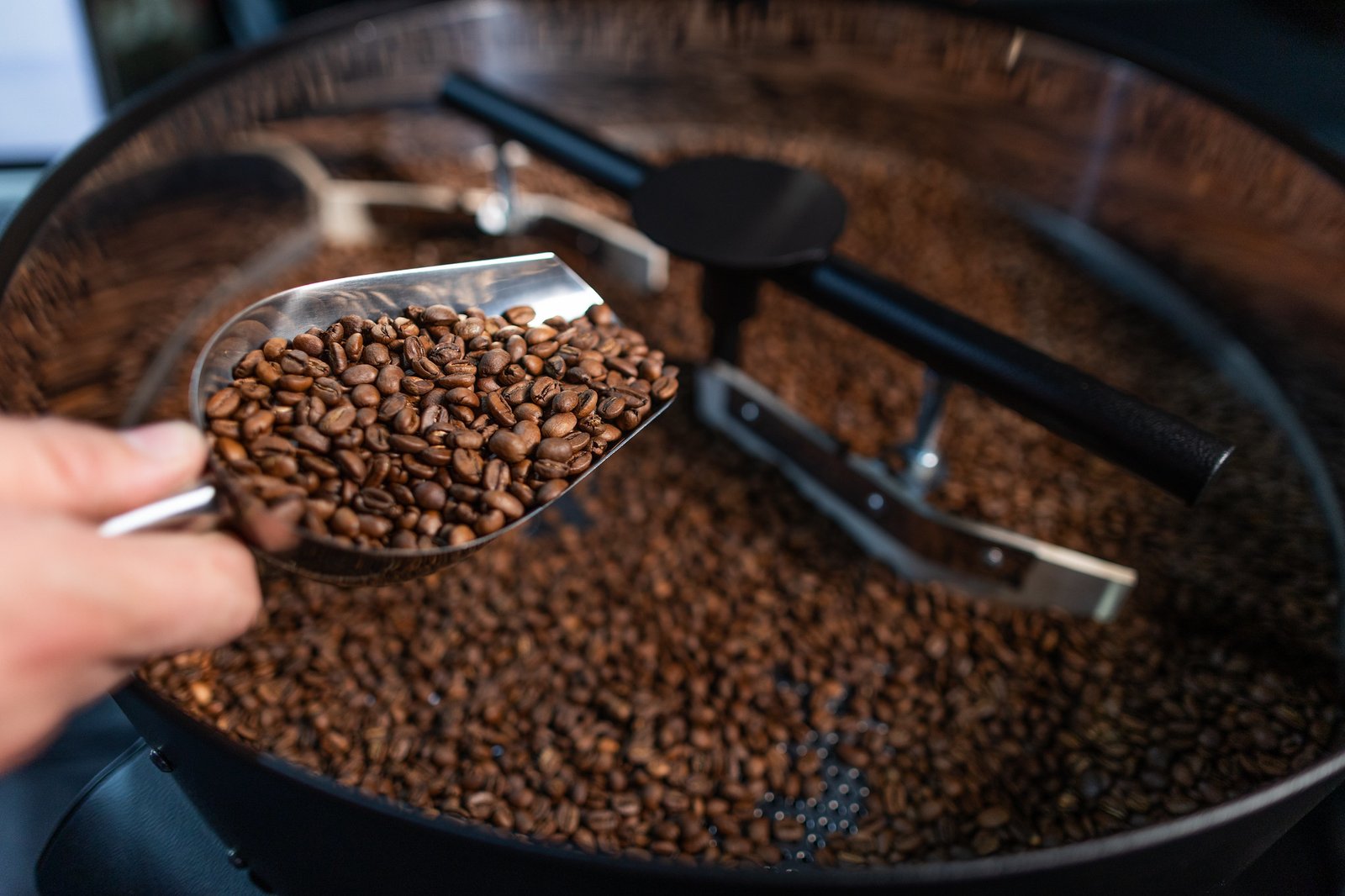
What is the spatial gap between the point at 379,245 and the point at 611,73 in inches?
19.5

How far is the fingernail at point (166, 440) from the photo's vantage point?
0.54 meters

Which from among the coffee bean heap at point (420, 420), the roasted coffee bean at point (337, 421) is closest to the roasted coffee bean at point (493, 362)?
the coffee bean heap at point (420, 420)

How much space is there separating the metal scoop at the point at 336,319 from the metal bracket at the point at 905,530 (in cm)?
35

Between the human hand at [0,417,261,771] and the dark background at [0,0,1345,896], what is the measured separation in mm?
406

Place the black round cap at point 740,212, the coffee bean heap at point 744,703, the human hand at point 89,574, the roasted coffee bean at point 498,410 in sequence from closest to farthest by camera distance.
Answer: the human hand at point 89,574
the roasted coffee bean at point 498,410
the coffee bean heap at point 744,703
the black round cap at point 740,212

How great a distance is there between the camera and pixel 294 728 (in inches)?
32.9

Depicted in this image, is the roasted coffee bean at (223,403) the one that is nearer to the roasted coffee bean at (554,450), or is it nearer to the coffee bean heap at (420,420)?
the coffee bean heap at (420,420)

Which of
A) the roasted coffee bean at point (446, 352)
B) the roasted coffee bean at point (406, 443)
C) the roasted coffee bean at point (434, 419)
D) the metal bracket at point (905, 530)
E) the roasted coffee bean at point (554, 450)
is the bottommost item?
the metal bracket at point (905, 530)

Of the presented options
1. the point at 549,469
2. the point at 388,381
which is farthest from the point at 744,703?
the point at 388,381

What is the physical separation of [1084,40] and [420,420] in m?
1.13

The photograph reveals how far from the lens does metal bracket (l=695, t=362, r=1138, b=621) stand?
0.93 m

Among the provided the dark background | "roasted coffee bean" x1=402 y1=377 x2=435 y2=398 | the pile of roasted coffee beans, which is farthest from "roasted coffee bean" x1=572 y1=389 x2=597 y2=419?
the dark background

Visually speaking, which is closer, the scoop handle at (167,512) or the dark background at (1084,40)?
the scoop handle at (167,512)

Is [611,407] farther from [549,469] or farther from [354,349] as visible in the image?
[354,349]
